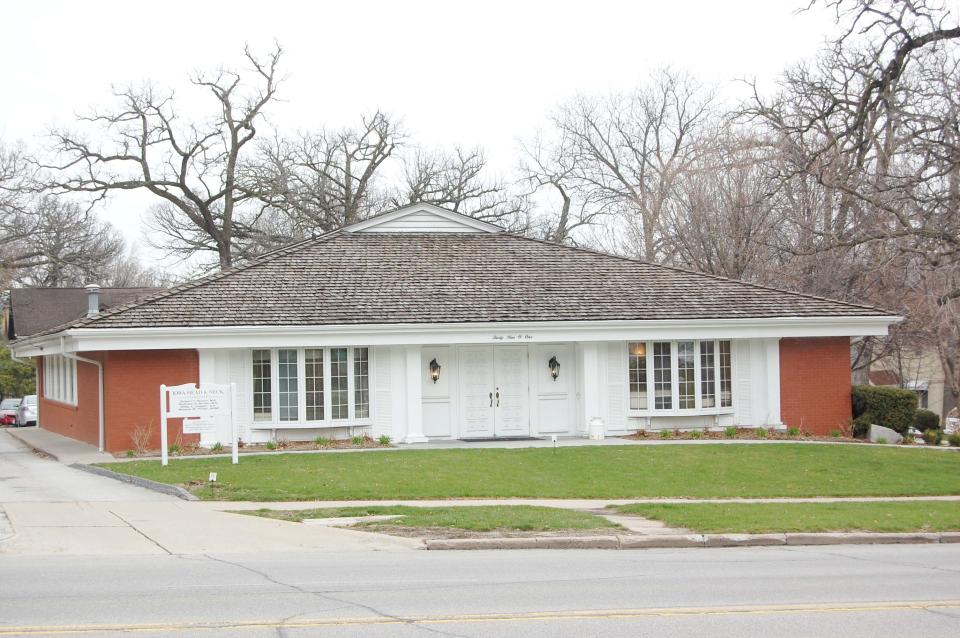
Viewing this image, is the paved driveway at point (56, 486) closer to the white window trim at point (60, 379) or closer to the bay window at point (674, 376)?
the white window trim at point (60, 379)

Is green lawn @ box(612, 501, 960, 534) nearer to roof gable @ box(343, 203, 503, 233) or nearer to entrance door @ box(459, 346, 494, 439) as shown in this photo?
entrance door @ box(459, 346, 494, 439)

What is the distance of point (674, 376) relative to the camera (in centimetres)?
2602

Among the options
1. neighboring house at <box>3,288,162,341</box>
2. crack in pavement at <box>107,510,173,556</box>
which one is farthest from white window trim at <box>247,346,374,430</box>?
neighboring house at <box>3,288,162,341</box>

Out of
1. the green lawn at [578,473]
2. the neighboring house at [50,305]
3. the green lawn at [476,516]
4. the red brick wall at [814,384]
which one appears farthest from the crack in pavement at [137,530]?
the neighboring house at [50,305]

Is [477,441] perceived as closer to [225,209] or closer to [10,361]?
[225,209]

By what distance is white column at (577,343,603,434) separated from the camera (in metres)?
25.6

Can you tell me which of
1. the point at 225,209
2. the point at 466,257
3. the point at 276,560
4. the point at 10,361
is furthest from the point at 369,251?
the point at 10,361

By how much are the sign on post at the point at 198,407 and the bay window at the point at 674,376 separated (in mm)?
10242

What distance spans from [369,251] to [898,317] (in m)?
14.0

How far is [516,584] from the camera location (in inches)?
396

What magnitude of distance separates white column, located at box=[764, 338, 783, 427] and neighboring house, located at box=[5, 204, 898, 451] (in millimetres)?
41

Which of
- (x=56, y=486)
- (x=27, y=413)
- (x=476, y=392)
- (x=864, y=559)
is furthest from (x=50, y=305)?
(x=864, y=559)

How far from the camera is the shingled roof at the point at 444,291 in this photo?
24.2 metres

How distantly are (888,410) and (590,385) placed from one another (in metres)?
7.79
